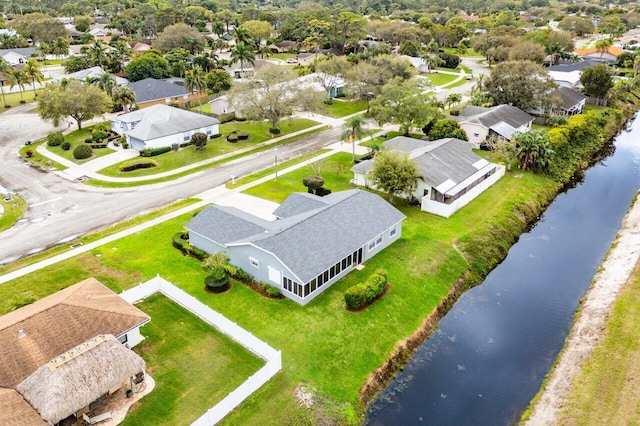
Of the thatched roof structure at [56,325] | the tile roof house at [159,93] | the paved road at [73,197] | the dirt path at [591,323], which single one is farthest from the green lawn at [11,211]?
the dirt path at [591,323]

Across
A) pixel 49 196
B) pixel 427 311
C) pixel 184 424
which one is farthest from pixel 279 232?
pixel 49 196

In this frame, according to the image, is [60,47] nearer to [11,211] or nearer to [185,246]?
[11,211]

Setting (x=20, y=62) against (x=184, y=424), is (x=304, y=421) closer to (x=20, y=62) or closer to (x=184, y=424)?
(x=184, y=424)

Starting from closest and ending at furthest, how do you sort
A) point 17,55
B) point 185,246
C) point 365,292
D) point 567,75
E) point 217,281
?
point 365,292, point 217,281, point 185,246, point 567,75, point 17,55

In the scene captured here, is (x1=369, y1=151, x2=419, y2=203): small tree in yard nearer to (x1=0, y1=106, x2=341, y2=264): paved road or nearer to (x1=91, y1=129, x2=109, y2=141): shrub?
(x1=0, y1=106, x2=341, y2=264): paved road

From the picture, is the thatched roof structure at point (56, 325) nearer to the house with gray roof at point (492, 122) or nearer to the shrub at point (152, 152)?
the shrub at point (152, 152)

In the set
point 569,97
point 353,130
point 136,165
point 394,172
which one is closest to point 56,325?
point 394,172
